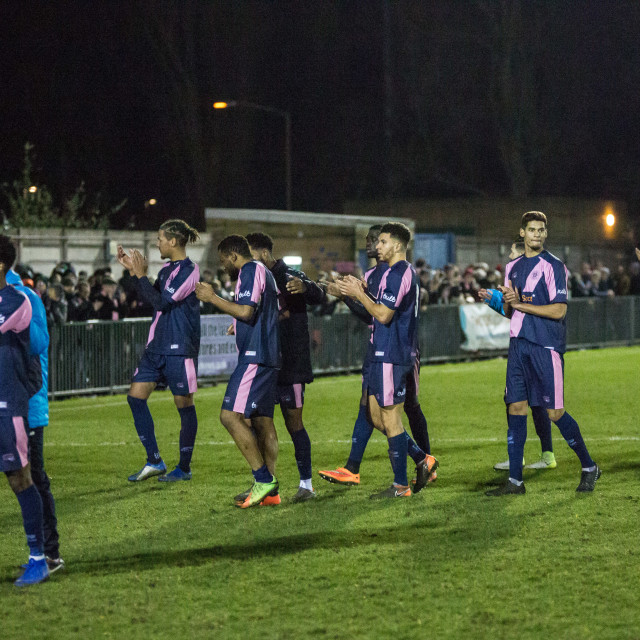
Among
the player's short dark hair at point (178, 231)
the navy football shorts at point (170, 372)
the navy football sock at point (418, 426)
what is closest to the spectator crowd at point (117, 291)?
the navy football shorts at point (170, 372)

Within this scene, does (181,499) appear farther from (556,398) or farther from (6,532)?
(556,398)

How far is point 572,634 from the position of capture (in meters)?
5.11

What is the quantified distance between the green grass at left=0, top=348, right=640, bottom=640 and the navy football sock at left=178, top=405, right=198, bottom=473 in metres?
0.17

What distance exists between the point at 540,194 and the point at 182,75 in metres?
16.9

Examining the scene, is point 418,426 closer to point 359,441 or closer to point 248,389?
point 359,441

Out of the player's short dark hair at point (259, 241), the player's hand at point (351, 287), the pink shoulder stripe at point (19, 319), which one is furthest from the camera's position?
the player's short dark hair at point (259, 241)

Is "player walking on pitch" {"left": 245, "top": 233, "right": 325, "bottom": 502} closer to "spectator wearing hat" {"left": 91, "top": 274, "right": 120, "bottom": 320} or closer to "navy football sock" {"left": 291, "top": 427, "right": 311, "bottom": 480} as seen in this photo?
"navy football sock" {"left": 291, "top": 427, "right": 311, "bottom": 480}

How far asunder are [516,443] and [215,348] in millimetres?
9856

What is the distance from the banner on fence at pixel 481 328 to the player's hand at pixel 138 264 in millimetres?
13928

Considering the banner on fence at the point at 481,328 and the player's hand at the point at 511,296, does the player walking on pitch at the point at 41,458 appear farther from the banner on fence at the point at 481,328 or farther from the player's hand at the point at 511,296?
the banner on fence at the point at 481,328

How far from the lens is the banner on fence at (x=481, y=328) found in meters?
22.4

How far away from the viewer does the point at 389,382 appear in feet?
26.8

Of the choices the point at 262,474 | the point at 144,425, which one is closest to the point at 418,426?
the point at 262,474

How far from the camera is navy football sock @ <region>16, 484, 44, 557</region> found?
5.88m
